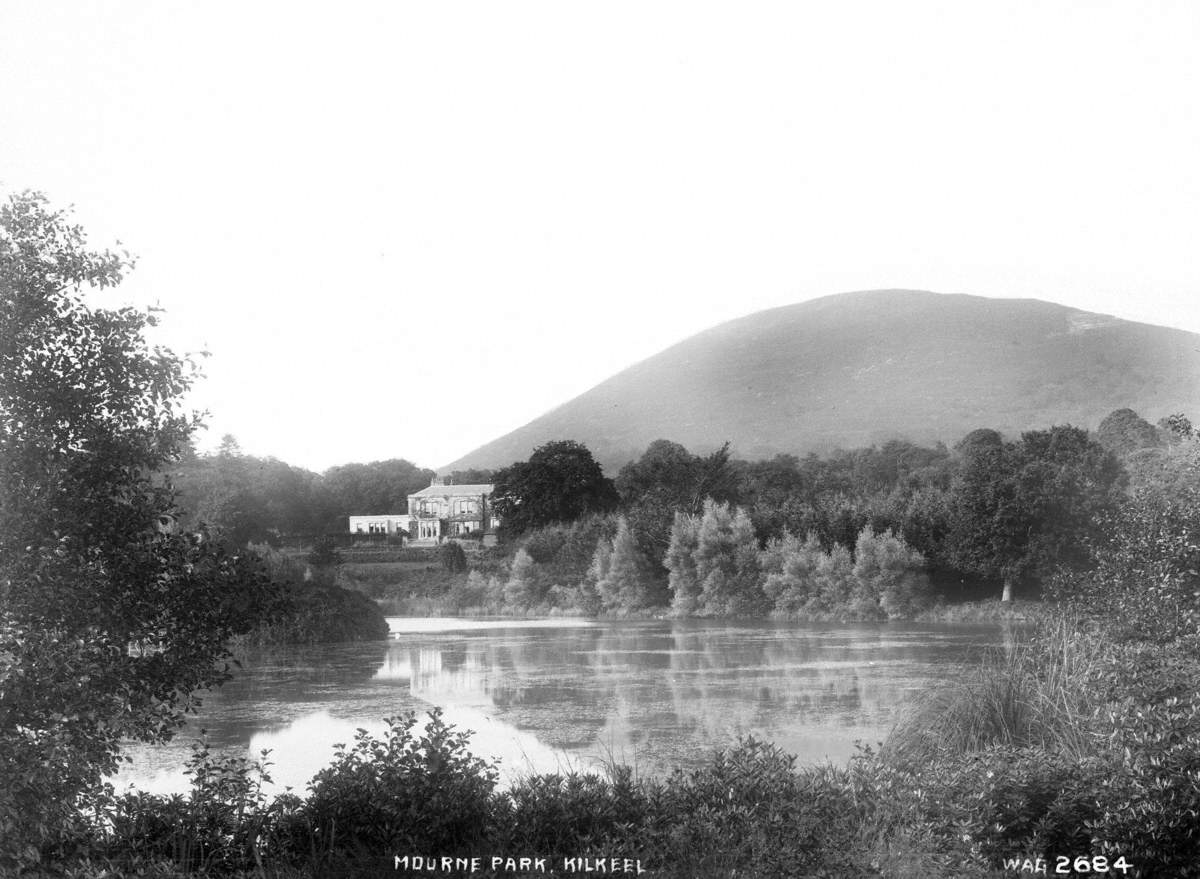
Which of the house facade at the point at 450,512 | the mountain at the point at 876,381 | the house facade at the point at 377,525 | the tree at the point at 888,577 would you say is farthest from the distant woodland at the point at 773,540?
the mountain at the point at 876,381

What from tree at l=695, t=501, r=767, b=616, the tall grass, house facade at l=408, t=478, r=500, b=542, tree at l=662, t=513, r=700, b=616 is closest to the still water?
the tall grass

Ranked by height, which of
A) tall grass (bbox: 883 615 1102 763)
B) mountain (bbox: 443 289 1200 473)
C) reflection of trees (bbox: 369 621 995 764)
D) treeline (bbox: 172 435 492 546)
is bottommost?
reflection of trees (bbox: 369 621 995 764)

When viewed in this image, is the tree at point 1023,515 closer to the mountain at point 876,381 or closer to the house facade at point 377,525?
the house facade at point 377,525

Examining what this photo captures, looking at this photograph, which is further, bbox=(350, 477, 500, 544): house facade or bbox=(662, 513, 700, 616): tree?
bbox=(350, 477, 500, 544): house facade

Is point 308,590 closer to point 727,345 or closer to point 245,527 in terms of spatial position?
point 245,527

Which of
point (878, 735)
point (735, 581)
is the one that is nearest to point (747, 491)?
point (735, 581)

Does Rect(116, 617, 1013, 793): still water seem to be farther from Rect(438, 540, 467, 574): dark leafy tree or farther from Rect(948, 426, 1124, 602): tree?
Rect(438, 540, 467, 574): dark leafy tree
